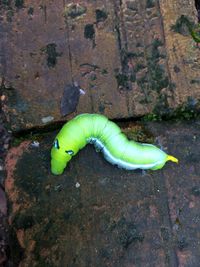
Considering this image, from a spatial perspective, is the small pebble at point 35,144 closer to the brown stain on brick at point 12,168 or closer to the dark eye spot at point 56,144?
the brown stain on brick at point 12,168

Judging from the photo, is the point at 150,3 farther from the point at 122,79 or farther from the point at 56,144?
the point at 56,144

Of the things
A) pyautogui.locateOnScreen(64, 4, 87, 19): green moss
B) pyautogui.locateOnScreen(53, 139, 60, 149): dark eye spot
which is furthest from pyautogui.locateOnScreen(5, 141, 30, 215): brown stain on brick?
pyautogui.locateOnScreen(64, 4, 87, 19): green moss

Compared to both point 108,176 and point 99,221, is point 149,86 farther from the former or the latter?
point 99,221

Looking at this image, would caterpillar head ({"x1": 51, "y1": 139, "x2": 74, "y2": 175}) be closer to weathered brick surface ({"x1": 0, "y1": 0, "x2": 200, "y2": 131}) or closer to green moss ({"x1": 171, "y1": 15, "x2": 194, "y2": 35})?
weathered brick surface ({"x1": 0, "y1": 0, "x2": 200, "y2": 131})

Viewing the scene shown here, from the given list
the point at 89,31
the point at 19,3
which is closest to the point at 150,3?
the point at 89,31

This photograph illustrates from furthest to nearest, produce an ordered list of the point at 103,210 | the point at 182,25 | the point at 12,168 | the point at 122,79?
the point at 182,25 → the point at 122,79 → the point at 12,168 → the point at 103,210

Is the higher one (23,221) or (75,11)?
(75,11)
